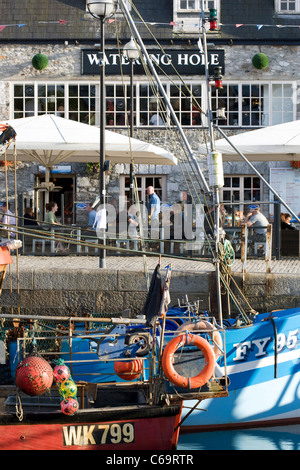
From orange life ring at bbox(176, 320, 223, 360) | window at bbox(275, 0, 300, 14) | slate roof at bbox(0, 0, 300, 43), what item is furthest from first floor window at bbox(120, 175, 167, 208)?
orange life ring at bbox(176, 320, 223, 360)

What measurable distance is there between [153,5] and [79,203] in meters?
5.39

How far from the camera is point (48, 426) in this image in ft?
25.9

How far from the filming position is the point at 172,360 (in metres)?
8.21

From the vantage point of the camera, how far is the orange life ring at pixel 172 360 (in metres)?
8.16

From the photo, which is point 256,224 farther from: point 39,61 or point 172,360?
point 39,61

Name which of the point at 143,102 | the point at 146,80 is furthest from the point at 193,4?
the point at 143,102

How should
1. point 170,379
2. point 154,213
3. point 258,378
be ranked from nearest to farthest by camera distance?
point 170,379, point 258,378, point 154,213

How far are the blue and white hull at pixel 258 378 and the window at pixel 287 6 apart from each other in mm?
12751

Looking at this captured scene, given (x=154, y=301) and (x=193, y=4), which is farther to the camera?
(x=193, y=4)

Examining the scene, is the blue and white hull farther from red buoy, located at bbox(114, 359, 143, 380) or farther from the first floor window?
the first floor window

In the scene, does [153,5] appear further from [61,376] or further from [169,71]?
[61,376]

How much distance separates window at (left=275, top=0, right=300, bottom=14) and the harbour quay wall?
36.1 feet

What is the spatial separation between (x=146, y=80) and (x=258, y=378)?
39.8 ft

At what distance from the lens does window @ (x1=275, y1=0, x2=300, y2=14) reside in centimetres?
2072
